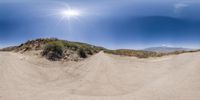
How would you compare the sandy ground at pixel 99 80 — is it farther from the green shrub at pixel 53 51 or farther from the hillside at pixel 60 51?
the hillside at pixel 60 51

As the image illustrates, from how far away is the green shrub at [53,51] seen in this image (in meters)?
37.8

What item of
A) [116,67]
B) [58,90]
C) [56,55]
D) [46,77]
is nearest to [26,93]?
[58,90]

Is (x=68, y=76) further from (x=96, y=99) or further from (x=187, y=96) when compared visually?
(x=187, y=96)

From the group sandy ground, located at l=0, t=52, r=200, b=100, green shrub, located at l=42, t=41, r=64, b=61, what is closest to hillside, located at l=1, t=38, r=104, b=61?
green shrub, located at l=42, t=41, r=64, b=61

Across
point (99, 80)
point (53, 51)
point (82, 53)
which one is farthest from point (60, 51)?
point (99, 80)

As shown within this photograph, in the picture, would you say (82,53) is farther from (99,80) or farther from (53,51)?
(99,80)

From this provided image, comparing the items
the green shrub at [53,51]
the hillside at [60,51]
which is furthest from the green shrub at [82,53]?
the green shrub at [53,51]

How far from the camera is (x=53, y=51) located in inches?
1550

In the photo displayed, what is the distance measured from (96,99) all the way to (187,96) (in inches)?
238

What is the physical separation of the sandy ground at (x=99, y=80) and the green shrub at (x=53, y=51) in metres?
2.15

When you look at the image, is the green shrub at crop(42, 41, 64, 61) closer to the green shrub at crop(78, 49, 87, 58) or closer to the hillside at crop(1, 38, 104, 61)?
the hillside at crop(1, 38, 104, 61)

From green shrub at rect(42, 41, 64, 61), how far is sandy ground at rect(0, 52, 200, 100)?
2.15m

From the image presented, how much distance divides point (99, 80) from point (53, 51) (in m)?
15.0

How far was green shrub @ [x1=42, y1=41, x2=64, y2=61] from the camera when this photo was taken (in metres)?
37.8
